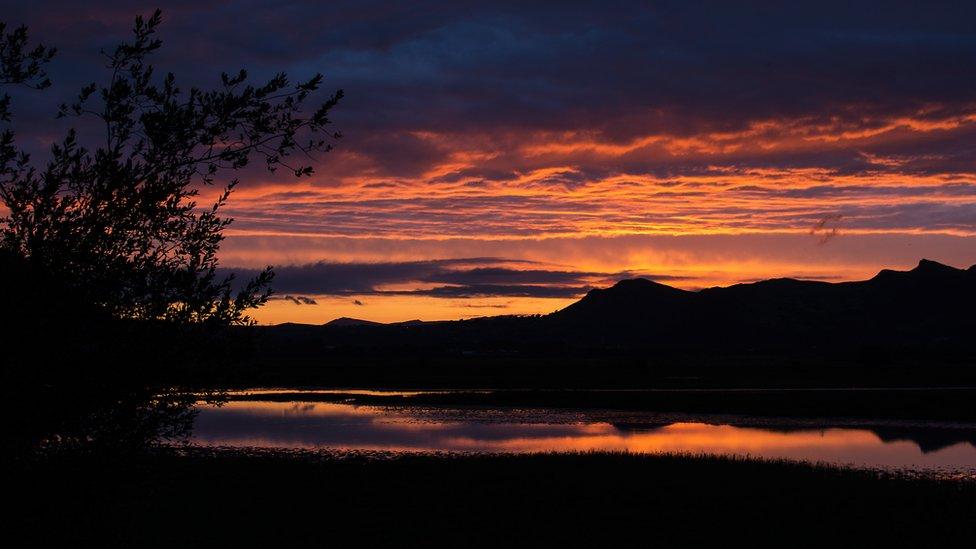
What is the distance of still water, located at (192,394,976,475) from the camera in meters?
49.6

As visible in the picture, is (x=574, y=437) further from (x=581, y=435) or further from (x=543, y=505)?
(x=543, y=505)

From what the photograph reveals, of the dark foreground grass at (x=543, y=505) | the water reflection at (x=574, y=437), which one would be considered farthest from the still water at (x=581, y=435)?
the dark foreground grass at (x=543, y=505)

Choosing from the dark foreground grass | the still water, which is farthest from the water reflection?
the dark foreground grass

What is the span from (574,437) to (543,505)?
Result: 2835cm

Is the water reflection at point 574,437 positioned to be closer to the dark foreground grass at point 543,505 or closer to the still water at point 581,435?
the still water at point 581,435

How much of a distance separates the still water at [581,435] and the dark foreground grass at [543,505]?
32.7ft

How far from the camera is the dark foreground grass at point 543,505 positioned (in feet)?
81.6

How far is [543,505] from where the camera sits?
29766 millimetres

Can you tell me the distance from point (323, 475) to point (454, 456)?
9.20 m

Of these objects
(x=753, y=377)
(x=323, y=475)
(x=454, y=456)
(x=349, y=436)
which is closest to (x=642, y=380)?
(x=753, y=377)

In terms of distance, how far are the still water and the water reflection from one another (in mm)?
60

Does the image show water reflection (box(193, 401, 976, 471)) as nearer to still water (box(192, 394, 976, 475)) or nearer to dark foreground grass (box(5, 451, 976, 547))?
still water (box(192, 394, 976, 475))

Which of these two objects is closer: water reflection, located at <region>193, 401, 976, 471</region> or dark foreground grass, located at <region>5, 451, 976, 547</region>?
dark foreground grass, located at <region>5, 451, 976, 547</region>

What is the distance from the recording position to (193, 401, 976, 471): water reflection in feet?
163
